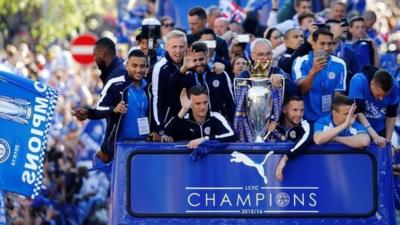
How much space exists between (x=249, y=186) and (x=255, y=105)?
112 centimetres

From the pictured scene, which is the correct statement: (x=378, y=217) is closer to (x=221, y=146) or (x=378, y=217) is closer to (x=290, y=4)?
(x=221, y=146)

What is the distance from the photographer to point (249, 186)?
1380 centimetres

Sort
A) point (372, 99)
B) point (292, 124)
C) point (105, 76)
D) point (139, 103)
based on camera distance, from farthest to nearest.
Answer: point (105, 76)
point (372, 99)
point (139, 103)
point (292, 124)

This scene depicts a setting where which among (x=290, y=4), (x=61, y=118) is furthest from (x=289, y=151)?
(x=61, y=118)

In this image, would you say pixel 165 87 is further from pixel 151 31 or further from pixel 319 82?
pixel 151 31

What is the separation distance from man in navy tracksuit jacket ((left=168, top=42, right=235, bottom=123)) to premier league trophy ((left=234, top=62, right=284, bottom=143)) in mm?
329

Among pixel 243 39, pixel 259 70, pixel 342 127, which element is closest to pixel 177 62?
pixel 259 70

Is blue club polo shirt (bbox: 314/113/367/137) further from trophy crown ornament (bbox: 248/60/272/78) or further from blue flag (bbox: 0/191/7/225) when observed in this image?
blue flag (bbox: 0/191/7/225)

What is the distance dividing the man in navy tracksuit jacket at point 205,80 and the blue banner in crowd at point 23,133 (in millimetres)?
1237

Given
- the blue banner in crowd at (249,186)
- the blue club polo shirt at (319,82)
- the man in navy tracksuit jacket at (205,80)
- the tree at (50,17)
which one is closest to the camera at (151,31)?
the man in navy tracksuit jacket at (205,80)

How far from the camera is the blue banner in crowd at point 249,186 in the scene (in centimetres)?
1373

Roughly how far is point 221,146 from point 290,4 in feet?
29.9

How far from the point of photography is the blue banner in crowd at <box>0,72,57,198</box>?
49.4 ft

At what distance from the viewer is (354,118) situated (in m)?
14.3
